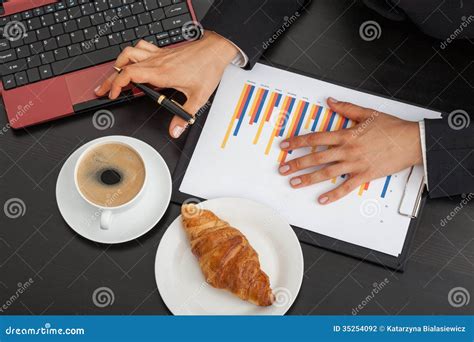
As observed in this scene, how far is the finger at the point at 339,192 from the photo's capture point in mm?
1128

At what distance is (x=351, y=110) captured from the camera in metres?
1.16

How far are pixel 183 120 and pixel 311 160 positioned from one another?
262 mm

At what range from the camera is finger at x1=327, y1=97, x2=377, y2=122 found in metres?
1.16

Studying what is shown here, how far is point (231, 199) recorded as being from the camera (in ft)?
3.65

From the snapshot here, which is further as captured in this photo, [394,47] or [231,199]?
[394,47]

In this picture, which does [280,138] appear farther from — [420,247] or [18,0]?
[18,0]

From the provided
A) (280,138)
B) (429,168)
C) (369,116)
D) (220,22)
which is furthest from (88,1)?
(429,168)

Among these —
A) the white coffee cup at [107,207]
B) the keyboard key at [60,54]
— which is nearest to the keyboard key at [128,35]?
the keyboard key at [60,54]

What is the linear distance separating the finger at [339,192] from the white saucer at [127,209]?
30cm

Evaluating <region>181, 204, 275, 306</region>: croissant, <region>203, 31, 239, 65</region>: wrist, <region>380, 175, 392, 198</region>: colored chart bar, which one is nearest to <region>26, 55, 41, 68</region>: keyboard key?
<region>203, 31, 239, 65</region>: wrist

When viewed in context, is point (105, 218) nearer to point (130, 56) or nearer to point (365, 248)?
point (130, 56)

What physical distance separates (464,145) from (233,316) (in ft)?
1.80

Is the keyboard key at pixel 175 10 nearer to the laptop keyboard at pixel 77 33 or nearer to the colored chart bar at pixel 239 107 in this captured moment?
the laptop keyboard at pixel 77 33
